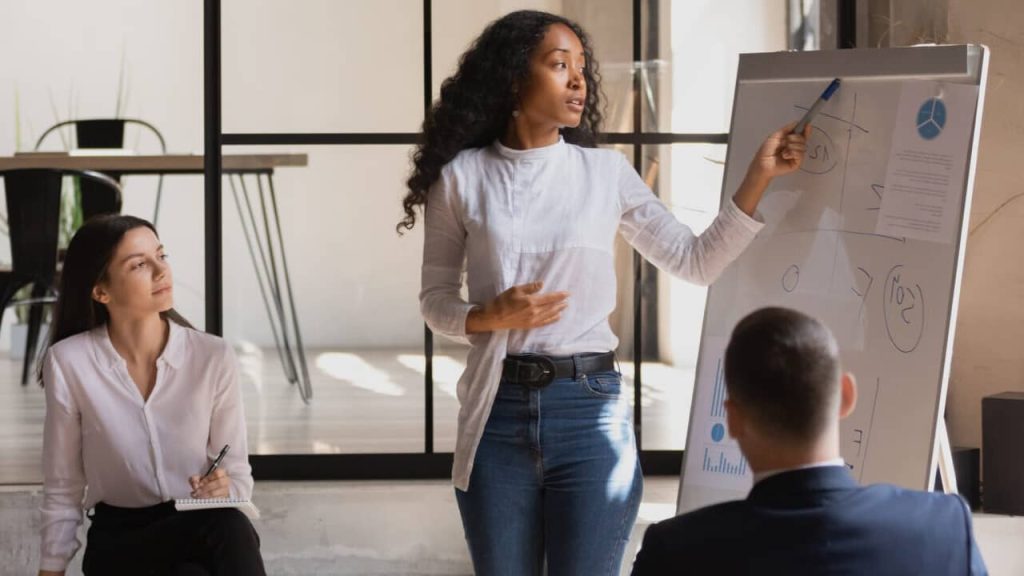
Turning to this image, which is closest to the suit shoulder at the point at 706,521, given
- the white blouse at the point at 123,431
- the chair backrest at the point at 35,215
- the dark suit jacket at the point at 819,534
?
the dark suit jacket at the point at 819,534

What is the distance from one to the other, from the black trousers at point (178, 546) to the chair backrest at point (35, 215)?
263 cm

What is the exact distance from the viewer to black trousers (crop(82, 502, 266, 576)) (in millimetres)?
2365

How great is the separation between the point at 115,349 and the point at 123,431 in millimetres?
177

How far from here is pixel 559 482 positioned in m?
2.19

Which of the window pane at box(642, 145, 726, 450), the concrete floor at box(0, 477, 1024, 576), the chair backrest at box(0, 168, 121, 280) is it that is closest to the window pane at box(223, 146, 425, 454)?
the concrete floor at box(0, 477, 1024, 576)

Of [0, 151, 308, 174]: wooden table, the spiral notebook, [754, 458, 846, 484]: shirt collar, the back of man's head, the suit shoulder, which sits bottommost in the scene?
the spiral notebook

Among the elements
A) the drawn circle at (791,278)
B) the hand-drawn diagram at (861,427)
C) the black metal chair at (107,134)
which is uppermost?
the black metal chair at (107,134)

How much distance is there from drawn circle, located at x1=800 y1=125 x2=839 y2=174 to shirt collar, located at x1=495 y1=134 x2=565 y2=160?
57 cm

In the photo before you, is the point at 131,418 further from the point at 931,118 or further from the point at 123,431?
the point at 931,118

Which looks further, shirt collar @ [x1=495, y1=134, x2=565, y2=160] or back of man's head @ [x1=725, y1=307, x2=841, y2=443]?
shirt collar @ [x1=495, y1=134, x2=565, y2=160]

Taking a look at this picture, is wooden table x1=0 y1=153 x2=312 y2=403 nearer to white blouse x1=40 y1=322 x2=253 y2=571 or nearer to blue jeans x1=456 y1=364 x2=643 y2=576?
white blouse x1=40 y1=322 x2=253 y2=571

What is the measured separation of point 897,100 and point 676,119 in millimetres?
1368

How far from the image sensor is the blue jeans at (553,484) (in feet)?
7.11

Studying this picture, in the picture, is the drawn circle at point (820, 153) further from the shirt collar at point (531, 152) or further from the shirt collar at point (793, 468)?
the shirt collar at point (793, 468)
